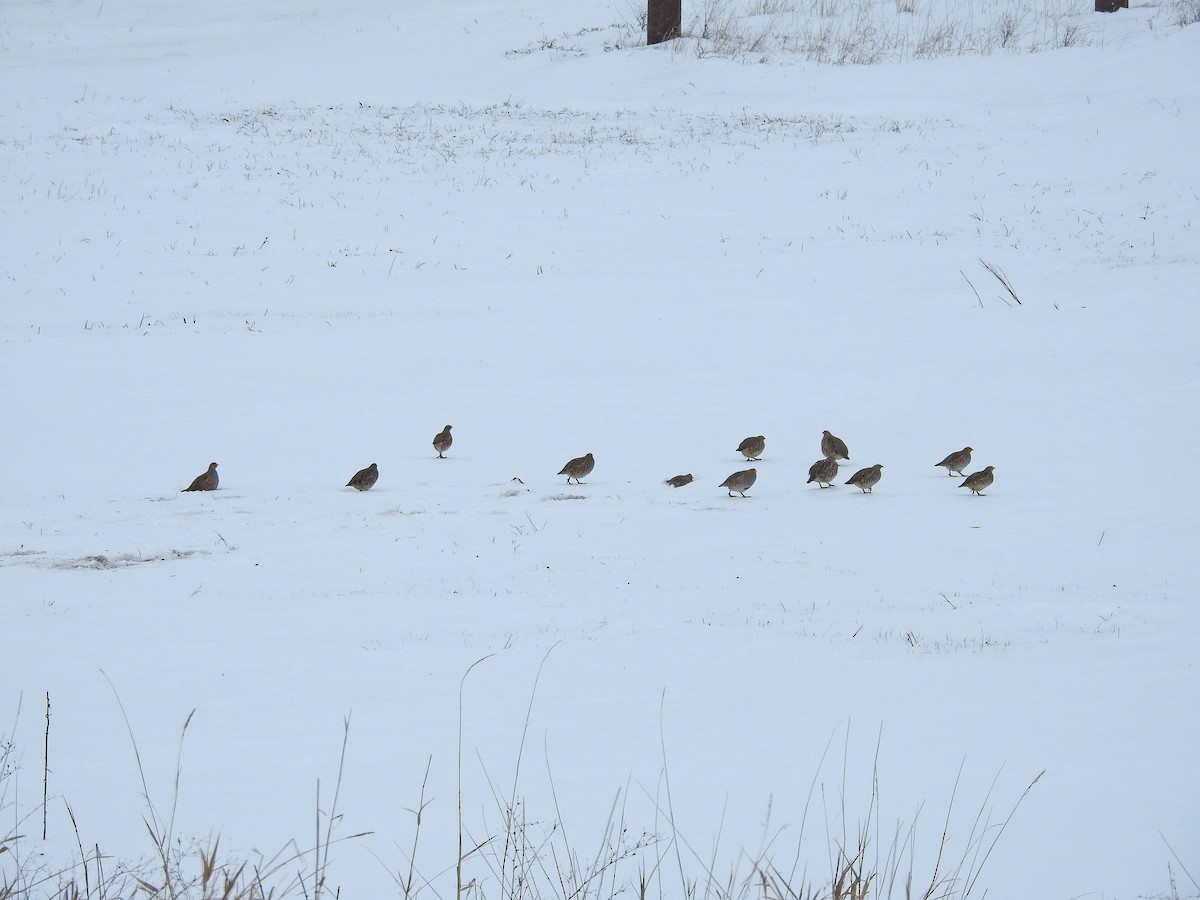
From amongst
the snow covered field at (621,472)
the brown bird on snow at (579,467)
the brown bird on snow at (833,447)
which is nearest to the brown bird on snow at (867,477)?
the snow covered field at (621,472)

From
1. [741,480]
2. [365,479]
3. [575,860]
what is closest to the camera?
[575,860]

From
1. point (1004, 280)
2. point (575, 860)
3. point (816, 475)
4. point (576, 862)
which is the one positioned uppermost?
point (1004, 280)

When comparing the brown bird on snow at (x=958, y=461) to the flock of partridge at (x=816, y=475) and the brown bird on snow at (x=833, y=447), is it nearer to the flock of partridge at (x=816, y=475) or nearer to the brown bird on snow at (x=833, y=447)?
the flock of partridge at (x=816, y=475)

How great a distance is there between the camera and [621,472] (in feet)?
36.6

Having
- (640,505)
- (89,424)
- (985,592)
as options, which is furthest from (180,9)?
(985,592)

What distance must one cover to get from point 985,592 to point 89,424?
9.93m

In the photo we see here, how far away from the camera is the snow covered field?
4.46 m

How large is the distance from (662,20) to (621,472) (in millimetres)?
26169

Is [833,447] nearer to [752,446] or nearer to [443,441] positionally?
[752,446]

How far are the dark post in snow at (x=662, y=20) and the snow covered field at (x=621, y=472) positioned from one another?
360cm

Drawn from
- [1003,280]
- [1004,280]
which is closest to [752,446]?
[1003,280]

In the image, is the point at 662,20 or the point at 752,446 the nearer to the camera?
the point at 752,446

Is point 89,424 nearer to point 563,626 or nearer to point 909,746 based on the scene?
point 563,626

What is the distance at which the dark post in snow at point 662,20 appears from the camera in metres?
33.2
